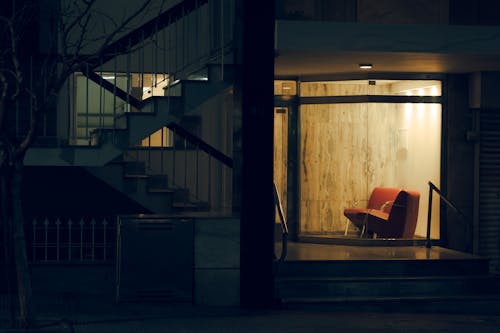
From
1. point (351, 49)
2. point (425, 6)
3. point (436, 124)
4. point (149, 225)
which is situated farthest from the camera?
point (436, 124)

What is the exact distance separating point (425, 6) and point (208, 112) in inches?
216

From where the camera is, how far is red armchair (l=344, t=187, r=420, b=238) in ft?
54.1

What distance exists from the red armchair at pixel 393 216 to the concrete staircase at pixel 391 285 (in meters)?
2.22

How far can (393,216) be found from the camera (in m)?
16.5

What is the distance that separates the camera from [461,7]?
1536cm

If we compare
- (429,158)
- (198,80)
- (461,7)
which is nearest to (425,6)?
(461,7)

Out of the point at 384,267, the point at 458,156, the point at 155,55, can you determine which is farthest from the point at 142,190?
the point at 458,156

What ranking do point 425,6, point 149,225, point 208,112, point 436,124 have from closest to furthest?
point 149,225 → point 425,6 → point 436,124 → point 208,112

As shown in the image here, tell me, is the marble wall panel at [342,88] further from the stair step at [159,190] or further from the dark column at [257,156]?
the dark column at [257,156]

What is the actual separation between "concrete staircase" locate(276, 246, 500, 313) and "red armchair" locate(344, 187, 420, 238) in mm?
2219

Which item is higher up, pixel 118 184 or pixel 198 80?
pixel 198 80

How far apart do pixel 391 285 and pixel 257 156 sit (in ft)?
9.20

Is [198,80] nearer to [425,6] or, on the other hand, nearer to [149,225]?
→ [149,225]

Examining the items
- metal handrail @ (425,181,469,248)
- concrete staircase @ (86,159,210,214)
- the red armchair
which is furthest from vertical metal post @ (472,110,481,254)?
concrete staircase @ (86,159,210,214)
